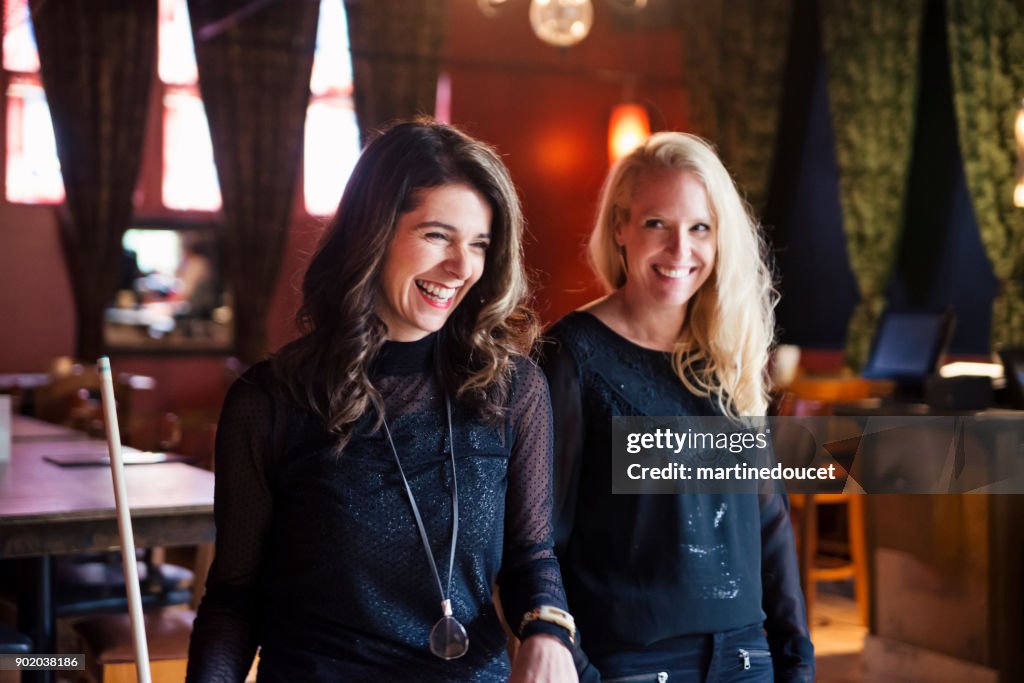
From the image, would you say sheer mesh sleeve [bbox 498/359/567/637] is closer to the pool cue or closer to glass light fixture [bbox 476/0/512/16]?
the pool cue

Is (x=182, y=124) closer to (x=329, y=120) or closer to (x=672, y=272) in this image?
(x=329, y=120)

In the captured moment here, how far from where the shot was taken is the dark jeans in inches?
74.1

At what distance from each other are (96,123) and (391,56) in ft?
7.42

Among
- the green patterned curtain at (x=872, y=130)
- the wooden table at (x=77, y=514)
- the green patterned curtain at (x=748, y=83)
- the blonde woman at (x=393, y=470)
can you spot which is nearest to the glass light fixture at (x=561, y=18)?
the green patterned curtain at (x=872, y=130)

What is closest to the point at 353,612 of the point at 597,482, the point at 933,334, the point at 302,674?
the point at 302,674

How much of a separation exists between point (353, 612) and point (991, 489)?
11.0ft

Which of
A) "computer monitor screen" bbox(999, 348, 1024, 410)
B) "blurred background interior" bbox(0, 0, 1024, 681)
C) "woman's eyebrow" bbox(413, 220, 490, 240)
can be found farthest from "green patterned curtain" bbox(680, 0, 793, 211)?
"woman's eyebrow" bbox(413, 220, 490, 240)

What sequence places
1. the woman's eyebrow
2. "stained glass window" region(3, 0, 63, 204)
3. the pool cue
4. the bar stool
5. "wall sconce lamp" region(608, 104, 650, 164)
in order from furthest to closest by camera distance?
"stained glass window" region(3, 0, 63, 204) → "wall sconce lamp" region(608, 104, 650, 164) → the bar stool → the woman's eyebrow → the pool cue

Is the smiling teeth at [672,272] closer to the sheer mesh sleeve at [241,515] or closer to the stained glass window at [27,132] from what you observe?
the sheer mesh sleeve at [241,515]

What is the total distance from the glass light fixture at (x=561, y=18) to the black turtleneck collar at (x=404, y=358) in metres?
4.63

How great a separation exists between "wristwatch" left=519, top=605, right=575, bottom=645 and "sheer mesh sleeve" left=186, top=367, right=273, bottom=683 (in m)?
0.35

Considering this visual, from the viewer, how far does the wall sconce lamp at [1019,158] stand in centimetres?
695

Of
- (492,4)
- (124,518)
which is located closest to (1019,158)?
(492,4)

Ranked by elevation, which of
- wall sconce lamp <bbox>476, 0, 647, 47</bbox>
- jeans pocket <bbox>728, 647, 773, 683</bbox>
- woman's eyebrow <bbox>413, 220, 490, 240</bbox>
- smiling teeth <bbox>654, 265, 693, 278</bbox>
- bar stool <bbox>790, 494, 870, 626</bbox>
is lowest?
bar stool <bbox>790, 494, 870, 626</bbox>
